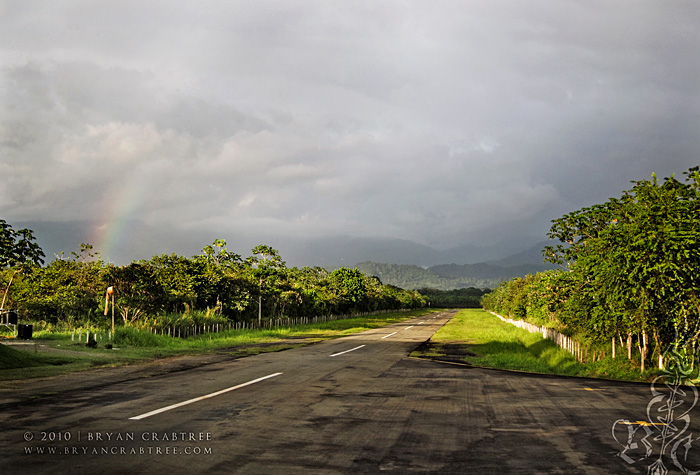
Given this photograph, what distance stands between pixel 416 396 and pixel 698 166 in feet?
41.0

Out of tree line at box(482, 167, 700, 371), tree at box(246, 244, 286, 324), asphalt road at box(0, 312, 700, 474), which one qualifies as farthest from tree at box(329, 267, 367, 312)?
asphalt road at box(0, 312, 700, 474)

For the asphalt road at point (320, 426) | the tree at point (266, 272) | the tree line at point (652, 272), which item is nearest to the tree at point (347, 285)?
the tree at point (266, 272)

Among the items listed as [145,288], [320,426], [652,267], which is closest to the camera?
[320,426]

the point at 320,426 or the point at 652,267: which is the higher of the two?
the point at 652,267

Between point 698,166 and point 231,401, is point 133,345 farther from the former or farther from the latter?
point 698,166

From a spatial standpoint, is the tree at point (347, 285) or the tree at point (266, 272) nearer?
the tree at point (266, 272)

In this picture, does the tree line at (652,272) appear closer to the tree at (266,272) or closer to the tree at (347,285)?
the tree at (266,272)

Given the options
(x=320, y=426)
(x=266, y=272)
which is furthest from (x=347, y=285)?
(x=320, y=426)

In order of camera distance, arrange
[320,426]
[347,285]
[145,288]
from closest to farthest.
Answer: [320,426], [145,288], [347,285]

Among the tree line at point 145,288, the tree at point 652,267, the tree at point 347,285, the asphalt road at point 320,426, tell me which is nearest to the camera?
the asphalt road at point 320,426

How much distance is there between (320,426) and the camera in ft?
24.4

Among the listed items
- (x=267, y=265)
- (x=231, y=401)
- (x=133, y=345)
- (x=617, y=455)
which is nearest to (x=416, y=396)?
(x=231, y=401)

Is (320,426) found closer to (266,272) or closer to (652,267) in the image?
(652,267)

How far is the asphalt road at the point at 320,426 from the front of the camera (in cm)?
558
